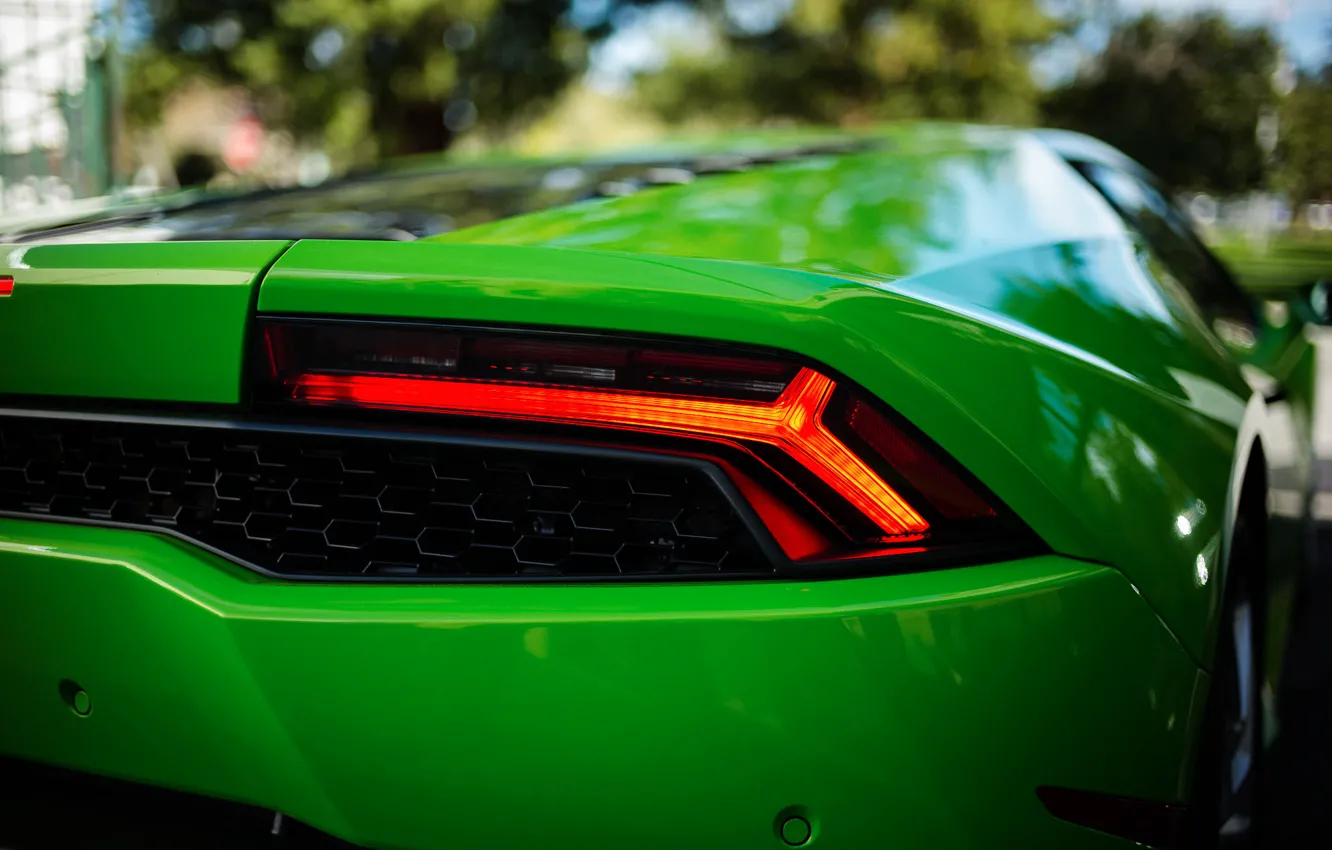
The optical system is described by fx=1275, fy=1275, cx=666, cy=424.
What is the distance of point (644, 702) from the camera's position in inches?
50.8

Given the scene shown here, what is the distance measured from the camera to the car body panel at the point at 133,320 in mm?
1409

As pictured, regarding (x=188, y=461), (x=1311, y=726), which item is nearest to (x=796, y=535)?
(x=188, y=461)

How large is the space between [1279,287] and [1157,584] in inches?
117

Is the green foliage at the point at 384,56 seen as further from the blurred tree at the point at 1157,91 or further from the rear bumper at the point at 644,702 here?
the rear bumper at the point at 644,702

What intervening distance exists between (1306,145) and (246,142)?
84.9 ft

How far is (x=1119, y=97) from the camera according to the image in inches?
1427

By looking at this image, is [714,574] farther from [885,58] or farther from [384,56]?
[885,58]

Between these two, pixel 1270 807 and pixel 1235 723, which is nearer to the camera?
pixel 1235 723

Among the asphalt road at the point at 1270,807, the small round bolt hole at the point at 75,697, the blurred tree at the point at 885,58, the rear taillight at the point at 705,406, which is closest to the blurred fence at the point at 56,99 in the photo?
the asphalt road at the point at 1270,807

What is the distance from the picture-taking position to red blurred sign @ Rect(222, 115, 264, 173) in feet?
93.9

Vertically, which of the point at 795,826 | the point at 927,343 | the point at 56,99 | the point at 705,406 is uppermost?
the point at 56,99

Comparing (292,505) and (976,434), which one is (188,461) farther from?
(976,434)

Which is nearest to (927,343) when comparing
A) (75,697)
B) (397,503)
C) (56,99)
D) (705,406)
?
(705,406)

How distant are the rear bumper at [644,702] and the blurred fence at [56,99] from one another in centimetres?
896
